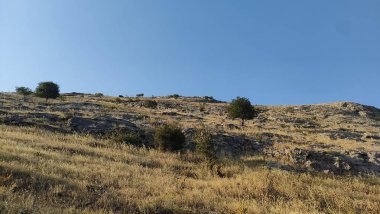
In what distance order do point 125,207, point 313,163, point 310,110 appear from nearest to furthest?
point 125,207
point 313,163
point 310,110

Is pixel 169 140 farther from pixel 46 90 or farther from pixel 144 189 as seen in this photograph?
pixel 46 90

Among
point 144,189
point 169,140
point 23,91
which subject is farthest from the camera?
point 23,91

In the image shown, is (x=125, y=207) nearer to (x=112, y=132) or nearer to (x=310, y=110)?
(x=112, y=132)

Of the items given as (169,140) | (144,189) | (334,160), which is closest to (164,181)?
(144,189)

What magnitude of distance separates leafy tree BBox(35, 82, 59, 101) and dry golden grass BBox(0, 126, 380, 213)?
46.4m

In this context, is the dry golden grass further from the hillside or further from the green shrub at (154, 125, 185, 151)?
the green shrub at (154, 125, 185, 151)

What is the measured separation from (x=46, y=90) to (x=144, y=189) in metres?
55.0

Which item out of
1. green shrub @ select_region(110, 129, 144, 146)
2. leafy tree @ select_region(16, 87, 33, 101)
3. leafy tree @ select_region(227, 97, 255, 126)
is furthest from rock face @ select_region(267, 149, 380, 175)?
leafy tree @ select_region(16, 87, 33, 101)

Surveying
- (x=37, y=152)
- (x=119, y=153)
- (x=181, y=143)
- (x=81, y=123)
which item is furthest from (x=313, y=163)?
(x=81, y=123)

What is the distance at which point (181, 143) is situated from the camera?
24141 millimetres

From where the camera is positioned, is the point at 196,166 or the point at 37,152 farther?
the point at 196,166

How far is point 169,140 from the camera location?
2364cm

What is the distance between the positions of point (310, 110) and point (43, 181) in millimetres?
78250

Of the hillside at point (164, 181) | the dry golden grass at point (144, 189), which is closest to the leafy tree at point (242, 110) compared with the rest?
the hillside at point (164, 181)
